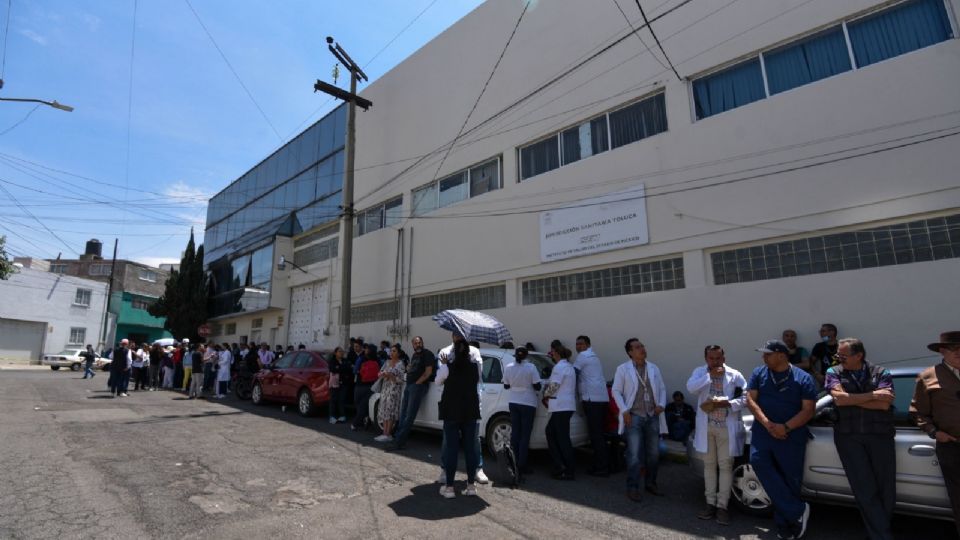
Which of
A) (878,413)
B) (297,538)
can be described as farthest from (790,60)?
(297,538)

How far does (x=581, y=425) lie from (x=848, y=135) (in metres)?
6.24

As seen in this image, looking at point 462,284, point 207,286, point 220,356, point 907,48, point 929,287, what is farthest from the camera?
point 207,286

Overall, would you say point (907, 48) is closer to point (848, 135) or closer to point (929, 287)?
point (848, 135)

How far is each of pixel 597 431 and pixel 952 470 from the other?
11.6 ft

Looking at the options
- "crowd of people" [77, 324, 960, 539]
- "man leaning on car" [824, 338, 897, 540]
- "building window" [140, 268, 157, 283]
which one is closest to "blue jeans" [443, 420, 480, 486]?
"crowd of people" [77, 324, 960, 539]

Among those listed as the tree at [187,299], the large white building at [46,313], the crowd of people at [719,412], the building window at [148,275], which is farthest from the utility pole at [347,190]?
the building window at [148,275]

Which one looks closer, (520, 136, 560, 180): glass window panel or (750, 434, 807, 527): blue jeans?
(750, 434, 807, 527): blue jeans

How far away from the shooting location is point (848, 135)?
760 centimetres

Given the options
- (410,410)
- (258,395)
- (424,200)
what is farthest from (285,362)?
(424,200)

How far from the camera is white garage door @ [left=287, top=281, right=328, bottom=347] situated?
19.0 m

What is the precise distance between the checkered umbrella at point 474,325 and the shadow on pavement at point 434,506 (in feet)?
7.03

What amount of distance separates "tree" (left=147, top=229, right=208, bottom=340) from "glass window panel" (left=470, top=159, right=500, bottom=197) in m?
20.6

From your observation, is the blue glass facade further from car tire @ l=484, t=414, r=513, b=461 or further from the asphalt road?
car tire @ l=484, t=414, r=513, b=461

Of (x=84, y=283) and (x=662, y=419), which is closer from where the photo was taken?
(x=662, y=419)
